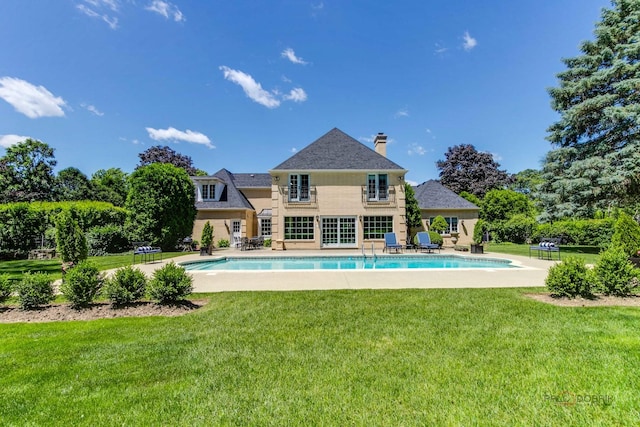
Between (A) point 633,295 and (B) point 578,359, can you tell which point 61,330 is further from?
(A) point 633,295

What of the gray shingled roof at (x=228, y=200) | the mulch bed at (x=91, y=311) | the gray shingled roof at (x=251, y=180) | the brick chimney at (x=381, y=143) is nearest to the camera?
the mulch bed at (x=91, y=311)

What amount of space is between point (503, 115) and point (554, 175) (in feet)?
18.6

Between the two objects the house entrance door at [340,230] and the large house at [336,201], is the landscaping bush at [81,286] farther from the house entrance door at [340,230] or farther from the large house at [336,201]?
the house entrance door at [340,230]

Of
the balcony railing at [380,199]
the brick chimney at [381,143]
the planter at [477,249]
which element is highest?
the brick chimney at [381,143]

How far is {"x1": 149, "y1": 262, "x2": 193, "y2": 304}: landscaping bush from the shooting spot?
5.57 meters

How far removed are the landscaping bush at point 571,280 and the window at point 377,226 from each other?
14.1 m

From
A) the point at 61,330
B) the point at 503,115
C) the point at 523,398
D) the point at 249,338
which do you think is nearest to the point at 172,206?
the point at 61,330

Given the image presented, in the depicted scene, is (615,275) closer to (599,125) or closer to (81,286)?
(81,286)

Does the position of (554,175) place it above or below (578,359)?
above

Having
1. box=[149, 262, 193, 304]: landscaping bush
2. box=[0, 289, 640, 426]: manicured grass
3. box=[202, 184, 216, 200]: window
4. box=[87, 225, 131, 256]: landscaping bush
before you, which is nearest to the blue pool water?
box=[149, 262, 193, 304]: landscaping bush

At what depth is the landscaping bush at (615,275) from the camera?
610 centimetres

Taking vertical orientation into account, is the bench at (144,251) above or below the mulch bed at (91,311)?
above

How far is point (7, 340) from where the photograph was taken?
4145 millimetres

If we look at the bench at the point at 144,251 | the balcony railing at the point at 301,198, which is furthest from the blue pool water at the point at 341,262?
the balcony railing at the point at 301,198
